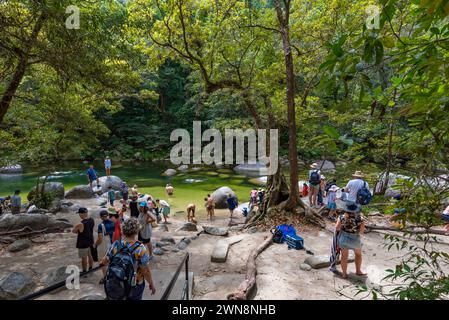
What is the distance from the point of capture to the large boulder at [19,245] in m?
7.30

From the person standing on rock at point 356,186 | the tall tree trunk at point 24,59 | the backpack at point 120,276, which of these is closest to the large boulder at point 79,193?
the tall tree trunk at point 24,59

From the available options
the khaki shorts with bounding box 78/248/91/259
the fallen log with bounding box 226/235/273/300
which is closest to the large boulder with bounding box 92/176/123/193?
the khaki shorts with bounding box 78/248/91/259

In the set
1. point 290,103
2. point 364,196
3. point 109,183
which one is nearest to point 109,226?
point 364,196

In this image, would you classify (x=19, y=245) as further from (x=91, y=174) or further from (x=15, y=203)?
(x=91, y=174)

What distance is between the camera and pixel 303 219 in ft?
27.9

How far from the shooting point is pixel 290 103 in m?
8.25

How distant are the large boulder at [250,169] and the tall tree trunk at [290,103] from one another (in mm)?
13986

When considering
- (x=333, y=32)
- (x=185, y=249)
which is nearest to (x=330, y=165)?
(x=333, y=32)

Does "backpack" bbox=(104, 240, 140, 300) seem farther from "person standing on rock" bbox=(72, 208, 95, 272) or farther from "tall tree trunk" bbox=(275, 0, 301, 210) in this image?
"tall tree trunk" bbox=(275, 0, 301, 210)

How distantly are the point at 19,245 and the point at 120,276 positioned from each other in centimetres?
631

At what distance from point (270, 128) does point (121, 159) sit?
932 inches

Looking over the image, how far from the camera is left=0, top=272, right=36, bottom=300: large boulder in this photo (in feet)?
Answer: 15.9

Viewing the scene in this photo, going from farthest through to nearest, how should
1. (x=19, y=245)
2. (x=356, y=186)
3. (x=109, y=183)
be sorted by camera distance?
(x=109, y=183) → (x=19, y=245) → (x=356, y=186)

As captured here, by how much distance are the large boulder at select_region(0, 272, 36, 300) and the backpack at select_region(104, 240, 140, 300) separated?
10.6ft
